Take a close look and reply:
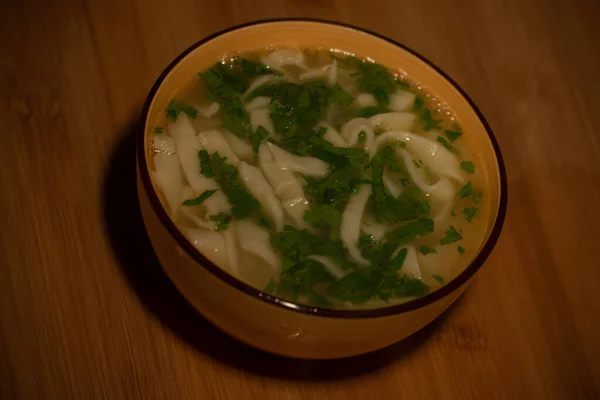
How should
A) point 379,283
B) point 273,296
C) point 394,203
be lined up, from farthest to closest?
point 394,203
point 379,283
point 273,296

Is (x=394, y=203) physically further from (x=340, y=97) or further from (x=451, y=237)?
(x=340, y=97)

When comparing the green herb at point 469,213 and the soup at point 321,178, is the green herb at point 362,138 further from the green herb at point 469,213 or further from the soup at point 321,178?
the green herb at point 469,213

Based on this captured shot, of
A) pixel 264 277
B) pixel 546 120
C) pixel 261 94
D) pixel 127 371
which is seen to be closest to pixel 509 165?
pixel 546 120

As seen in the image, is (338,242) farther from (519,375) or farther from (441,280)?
(519,375)

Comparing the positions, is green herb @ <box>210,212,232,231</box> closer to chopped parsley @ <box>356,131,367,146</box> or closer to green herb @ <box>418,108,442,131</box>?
chopped parsley @ <box>356,131,367,146</box>

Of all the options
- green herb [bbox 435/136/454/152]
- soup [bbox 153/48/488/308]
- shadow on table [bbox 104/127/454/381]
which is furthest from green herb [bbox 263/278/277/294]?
green herb [bbox 435/136/454/152]

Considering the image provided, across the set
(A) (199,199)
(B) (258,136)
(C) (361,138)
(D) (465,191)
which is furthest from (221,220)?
(D) (465,191)
